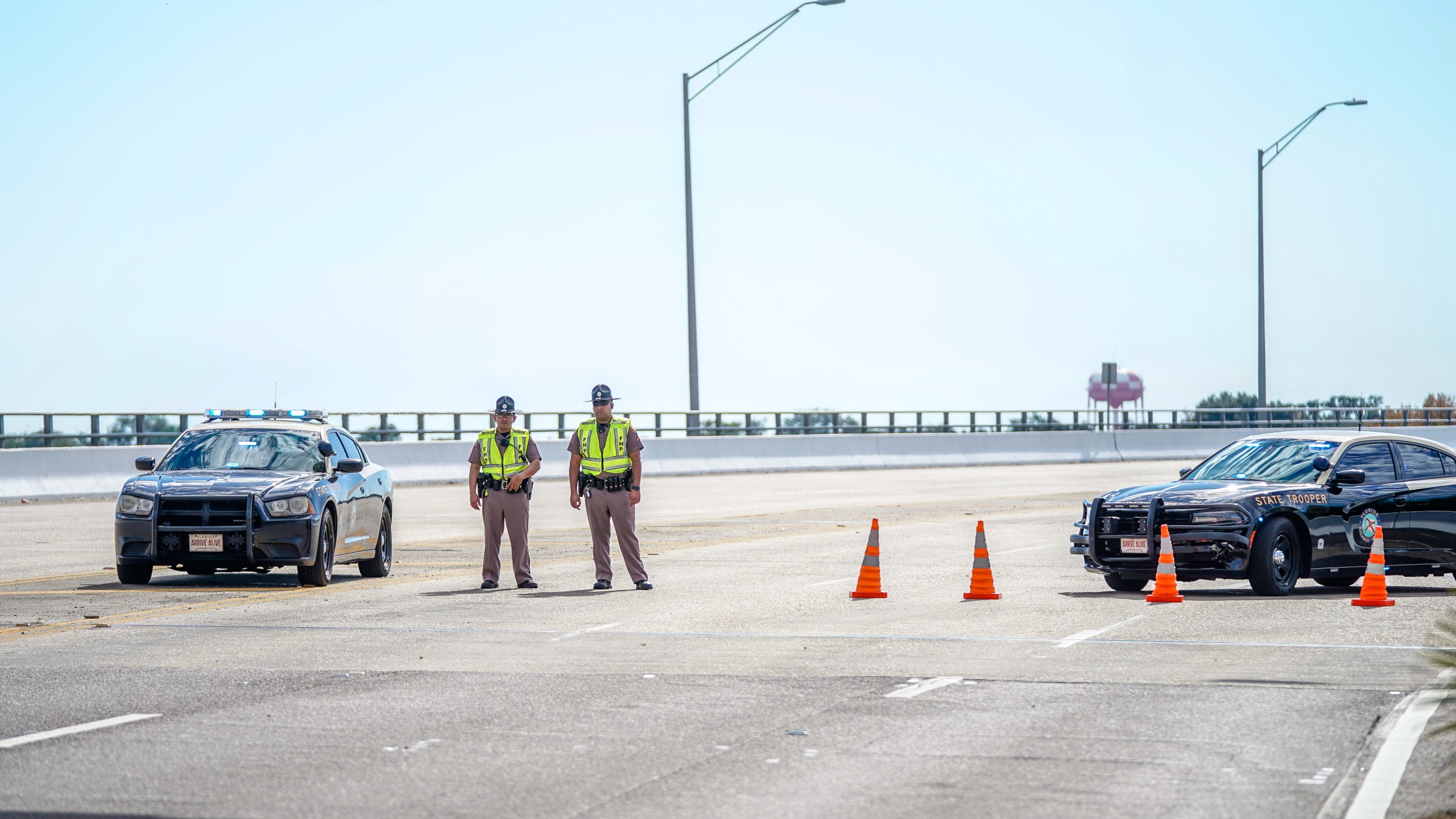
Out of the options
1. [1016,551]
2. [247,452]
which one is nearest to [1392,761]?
[247,452]

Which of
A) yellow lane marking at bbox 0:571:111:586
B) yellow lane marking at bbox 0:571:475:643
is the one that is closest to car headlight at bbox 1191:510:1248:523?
yellow lane marking at bbox 0:571:475:643

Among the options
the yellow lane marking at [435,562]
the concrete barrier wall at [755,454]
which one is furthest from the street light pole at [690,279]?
the yellow lane marking at [435,562]

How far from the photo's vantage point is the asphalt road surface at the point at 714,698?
24.9 feet

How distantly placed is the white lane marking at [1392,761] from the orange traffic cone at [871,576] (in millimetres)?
6492

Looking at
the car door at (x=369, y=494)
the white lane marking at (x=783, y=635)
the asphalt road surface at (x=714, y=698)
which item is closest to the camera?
the asphalt road surface at (x=714, y=698)

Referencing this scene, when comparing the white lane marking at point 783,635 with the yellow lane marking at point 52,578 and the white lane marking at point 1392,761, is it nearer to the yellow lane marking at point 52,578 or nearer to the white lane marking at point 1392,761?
the white lane marking at point 1392,761

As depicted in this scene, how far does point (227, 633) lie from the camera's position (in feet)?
44.2

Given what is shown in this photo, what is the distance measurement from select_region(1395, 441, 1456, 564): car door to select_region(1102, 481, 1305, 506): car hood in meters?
1.14

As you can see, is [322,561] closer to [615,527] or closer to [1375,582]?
[615,527]

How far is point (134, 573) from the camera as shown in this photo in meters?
17.5

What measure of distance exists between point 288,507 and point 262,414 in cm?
189

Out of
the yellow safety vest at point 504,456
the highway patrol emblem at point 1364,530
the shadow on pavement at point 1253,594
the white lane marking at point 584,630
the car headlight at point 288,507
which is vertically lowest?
the shadow on pavement at point 1253,594

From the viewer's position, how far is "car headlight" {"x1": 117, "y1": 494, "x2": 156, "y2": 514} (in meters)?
17.2

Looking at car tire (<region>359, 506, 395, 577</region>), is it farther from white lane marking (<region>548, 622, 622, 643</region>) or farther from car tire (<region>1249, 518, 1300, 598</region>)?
car tire (<region>1249, 518, 1300, 598</region>)
